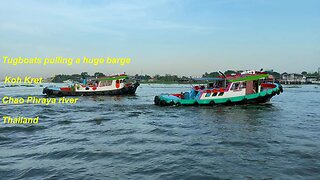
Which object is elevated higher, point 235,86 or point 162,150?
point 235,86

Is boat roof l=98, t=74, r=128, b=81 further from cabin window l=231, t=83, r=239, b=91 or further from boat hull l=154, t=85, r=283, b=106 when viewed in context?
cabin window l=231, t=83, r=239, b=91

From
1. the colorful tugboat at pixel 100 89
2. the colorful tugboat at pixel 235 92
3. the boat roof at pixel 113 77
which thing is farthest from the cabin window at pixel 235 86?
the colorful tugboat at pixel 100 89

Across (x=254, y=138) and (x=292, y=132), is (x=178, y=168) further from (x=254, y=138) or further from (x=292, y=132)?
(x=292, y=132)

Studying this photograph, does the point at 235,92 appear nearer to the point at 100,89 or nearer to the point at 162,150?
the point at 162,150

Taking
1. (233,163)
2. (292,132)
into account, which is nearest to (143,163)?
(233,163)

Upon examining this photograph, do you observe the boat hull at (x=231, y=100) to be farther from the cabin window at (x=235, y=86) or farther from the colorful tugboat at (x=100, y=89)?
the colorful tugboat at (x=100, y=89)

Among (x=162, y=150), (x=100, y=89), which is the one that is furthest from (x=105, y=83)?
(x=162, y=150)

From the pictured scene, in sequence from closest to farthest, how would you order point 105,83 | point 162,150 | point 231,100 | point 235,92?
point 162,150, point 231,100, point 235,92, point 105,83

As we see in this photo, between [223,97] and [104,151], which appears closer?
[104,151]

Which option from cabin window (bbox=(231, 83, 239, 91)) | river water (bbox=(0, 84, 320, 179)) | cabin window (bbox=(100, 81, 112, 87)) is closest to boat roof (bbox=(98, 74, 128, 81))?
cabin window (bbox=(100, 81, 112, 87))

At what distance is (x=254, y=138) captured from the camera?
13.9 metres

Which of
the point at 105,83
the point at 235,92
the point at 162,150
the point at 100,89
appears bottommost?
the point at 162,150

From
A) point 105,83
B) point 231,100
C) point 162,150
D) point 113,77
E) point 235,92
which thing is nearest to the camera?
point 162,150

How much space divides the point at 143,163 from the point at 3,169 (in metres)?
4.31
